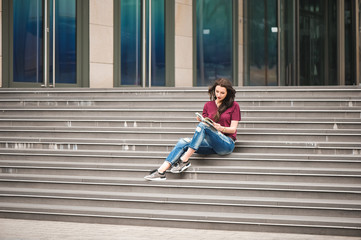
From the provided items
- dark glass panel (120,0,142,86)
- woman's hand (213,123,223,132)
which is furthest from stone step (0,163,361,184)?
dark glass panel (120,0,142,86)

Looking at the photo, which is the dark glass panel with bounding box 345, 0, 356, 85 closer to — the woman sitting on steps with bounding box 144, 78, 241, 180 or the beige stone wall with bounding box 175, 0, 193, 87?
the beige stone wall with bounding box 175, 0, 193, 87

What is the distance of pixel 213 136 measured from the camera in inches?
292

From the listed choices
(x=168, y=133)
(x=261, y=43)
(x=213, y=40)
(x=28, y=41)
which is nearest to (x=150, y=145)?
(x=168, y=133)

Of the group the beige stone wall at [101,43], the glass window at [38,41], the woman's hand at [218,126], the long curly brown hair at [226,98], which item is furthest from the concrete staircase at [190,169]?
the beige stone wall at [101,43]

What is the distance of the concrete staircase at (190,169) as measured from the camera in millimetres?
6773

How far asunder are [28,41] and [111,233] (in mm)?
8136

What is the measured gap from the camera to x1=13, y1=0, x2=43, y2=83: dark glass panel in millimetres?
12875

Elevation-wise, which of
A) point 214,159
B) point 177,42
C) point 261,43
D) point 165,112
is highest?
point 261,43

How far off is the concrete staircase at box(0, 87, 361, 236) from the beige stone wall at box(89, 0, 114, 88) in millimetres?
3829

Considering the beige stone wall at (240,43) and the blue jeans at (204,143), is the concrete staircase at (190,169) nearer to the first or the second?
the blue jeans at (204,143)

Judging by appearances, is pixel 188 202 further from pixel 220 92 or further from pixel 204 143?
pixel 220 92

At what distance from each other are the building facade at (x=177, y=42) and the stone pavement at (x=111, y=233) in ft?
21.9

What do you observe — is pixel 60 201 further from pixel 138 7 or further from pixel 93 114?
pixel 138 7

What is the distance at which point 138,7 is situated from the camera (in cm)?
1546
